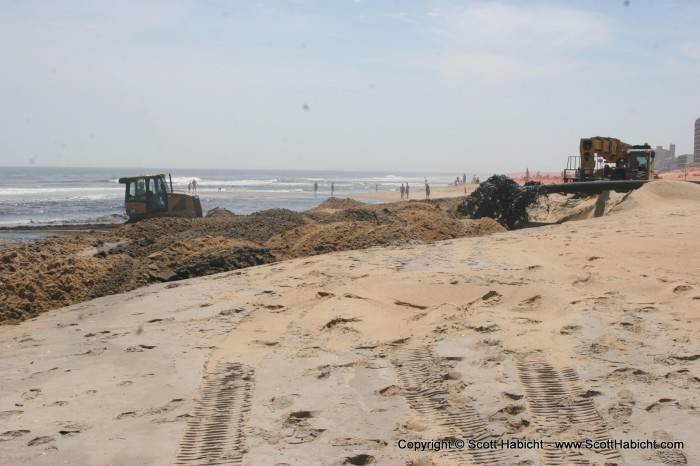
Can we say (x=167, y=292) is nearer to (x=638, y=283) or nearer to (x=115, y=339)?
(x=115, y=339)

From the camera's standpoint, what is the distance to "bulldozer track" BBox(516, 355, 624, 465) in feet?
11.3

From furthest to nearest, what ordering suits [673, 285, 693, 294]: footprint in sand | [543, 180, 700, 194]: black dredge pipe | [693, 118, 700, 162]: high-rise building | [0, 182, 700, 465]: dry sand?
1. [693, 118, 700, 162]: high-rise building
2. [543, 180, 700, 194]: black dredge pipe
3. [673, 285, 693, 294]: footprint in sand
4. [0, 182, 700, 465]: dry sand

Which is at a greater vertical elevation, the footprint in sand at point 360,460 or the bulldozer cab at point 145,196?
the bulldozer cab at point 145,196

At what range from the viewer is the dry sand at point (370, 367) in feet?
12.0

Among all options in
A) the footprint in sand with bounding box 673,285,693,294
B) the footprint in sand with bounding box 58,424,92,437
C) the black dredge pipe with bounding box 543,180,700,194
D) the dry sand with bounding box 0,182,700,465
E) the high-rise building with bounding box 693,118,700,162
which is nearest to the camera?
the dry sand with bounding box 0,182,700,465

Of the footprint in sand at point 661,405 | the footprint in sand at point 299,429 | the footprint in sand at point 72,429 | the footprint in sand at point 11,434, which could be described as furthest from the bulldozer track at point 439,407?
the footprint in sand at point 11,434

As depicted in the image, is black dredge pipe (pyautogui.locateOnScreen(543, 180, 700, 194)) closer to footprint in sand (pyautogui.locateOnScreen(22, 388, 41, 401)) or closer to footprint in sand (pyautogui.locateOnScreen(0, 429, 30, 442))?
footprint in sand (pyautogui.locateOnScreen(22, 388, 41, 401))

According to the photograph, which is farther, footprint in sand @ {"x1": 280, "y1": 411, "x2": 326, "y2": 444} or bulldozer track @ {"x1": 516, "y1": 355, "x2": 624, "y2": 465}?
footprint in sand @ {"x1": 280, "y1": 411, "x2": 326, "y2": 444}

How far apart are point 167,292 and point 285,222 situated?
6.94 metres

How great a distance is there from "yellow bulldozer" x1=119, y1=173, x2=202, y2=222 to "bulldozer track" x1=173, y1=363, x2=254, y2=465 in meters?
17.2

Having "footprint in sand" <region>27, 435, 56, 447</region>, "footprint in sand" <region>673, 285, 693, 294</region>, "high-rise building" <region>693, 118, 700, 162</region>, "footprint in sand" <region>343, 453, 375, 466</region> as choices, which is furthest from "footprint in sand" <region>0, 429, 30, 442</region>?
"high-rise building" <region>693, 118, 700, 162</region>

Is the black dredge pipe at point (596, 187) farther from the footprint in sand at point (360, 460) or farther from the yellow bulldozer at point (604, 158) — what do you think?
the footprint in sand at point (360, 460)

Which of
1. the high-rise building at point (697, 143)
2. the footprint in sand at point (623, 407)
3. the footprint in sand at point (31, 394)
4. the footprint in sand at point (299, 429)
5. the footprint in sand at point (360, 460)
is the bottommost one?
the footprint in sand at point (360, 460)

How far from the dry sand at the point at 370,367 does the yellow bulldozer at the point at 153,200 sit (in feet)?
46.0
